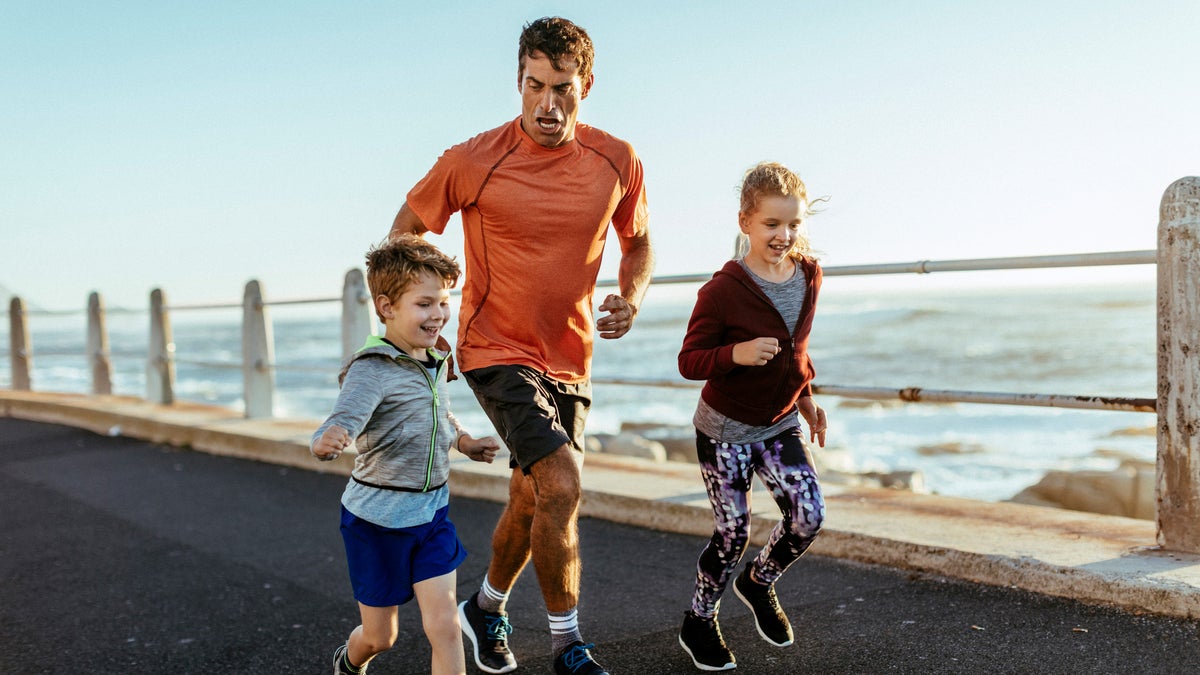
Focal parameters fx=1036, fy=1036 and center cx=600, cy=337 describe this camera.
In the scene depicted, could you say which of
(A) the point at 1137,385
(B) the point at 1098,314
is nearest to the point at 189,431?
(A) the point at 1137,385

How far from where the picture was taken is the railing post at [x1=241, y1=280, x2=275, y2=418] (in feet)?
29.3

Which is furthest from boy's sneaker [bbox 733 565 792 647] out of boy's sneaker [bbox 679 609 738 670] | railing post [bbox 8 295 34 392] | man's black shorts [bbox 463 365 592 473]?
railing post [bbox 8 295 34 392]

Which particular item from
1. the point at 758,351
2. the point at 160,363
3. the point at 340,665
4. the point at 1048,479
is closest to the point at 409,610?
the point at 340,665

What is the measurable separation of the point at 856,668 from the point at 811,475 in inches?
23.9

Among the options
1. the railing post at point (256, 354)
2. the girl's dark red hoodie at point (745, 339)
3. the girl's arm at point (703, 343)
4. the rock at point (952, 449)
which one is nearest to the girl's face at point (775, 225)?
the girl's dark red hoodie at point (745, 339)

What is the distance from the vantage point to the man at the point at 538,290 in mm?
3127

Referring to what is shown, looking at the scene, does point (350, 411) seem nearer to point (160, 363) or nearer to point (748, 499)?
point (748, 499)

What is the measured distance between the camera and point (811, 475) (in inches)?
Result: 126

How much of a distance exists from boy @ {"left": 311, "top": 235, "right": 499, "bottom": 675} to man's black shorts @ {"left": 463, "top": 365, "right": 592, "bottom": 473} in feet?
1.13

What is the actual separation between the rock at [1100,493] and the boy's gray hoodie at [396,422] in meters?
6.97

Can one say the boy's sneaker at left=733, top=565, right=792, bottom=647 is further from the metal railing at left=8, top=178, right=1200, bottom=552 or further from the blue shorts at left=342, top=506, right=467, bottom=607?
the metal railing at left=8, top=178, right=1200, bottom=552

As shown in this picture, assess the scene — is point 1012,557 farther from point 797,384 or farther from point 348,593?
point 348,593

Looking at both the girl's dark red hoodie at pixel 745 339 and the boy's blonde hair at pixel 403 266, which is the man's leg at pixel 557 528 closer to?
the girl's dark red hoodie at pixel 745 339

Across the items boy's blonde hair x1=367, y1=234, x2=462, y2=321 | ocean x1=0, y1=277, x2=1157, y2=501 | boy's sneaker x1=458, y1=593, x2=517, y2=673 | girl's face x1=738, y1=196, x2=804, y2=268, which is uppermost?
girl's face x1=738, y1=196, x2=804, y2=268
